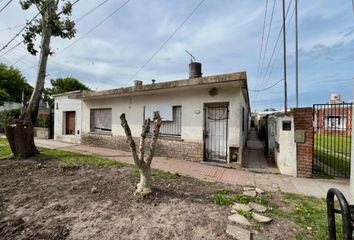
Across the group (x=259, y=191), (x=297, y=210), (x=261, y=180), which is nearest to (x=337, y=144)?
(x=261, y=180)

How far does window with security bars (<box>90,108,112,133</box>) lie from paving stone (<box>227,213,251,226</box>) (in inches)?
374

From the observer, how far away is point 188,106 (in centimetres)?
877

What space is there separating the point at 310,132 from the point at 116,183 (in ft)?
19.1

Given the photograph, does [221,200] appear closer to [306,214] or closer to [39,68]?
[306,214]

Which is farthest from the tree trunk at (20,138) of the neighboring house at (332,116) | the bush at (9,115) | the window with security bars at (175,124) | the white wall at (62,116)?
the bush at (9,115)

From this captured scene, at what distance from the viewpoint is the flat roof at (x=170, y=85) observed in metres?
6.87

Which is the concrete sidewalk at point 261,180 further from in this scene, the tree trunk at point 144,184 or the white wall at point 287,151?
the tree trunk at point 144,184

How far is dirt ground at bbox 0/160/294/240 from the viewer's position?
10.8 ft

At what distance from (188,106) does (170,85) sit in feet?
3.78

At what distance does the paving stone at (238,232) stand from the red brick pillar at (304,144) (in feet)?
14.0

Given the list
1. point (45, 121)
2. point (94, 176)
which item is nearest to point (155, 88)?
point (94, 176)

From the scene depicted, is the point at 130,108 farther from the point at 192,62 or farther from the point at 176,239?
the point at 176,239

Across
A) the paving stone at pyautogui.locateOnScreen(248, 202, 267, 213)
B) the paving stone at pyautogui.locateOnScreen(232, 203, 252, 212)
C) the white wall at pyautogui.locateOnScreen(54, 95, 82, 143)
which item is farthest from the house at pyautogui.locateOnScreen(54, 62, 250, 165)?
the paving stone at pyautogui.locateOnScreen(232, 203, 252, 212)

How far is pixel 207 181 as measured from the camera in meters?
5.87
